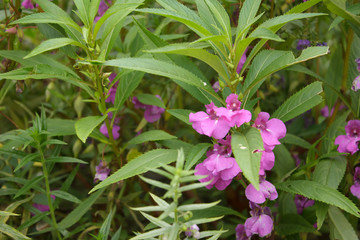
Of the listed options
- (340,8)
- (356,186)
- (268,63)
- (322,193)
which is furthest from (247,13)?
(356,186)

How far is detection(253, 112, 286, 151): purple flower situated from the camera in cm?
109

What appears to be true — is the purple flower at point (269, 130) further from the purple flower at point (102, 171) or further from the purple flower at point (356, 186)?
the purple flower at point (102, 171)

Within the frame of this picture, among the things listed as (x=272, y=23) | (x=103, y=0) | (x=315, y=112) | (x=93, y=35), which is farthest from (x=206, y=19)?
(x=315, y=112)

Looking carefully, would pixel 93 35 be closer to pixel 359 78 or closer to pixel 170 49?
pixel 170 49

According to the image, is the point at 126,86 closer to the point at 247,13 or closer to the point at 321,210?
the point at 247,13

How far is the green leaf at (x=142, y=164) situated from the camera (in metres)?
1.08

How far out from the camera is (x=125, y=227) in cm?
178

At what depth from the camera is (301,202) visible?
5.08ft

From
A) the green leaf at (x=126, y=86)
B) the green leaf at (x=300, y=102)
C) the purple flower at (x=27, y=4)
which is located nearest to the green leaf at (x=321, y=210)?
the green leaf at (x=300, y=102)

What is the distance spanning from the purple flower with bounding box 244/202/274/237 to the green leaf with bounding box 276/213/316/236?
0.24m

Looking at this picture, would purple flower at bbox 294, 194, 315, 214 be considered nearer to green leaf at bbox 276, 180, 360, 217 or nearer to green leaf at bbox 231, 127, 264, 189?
green leaf at bbox 276, 180, 360, 217

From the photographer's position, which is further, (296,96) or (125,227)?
(125,227)

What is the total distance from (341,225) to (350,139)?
0.28 meters

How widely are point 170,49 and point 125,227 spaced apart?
1016 mm
